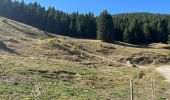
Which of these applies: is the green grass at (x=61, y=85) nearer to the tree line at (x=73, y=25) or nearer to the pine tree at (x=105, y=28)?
the pine tree at (x=105, y=28)

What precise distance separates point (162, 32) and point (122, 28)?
44.3ft

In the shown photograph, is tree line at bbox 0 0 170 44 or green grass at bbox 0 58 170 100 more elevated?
tree line at bbox 0 0 170 44

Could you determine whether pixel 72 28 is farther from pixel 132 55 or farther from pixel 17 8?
pixel 132 55

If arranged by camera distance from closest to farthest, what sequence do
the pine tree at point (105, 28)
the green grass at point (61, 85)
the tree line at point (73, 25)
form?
the green grass at point (61, 85) → the pine tree at point (105, 28) → the tree line at point (73, 25)

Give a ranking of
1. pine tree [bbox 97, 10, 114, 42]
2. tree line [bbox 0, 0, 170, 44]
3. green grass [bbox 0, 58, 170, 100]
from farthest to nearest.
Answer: tree line [bbox 0, 0, 170, 44]
pine tree [bbox 97, 10, 114, 42]
green grass [bbox 0, 58, 170, 100]

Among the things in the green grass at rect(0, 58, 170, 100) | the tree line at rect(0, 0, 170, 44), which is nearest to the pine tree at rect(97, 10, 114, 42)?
the tree line at rect(0, 0, 170, 44)

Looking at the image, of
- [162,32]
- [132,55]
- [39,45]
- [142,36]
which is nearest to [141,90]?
[39,45]

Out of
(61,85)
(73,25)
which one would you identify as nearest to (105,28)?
(73,25)

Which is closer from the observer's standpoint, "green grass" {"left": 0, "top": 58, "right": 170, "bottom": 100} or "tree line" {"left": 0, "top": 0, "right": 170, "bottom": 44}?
"green grass" {"left": 0, "top": 58, "right": 170, "bottom": 100}

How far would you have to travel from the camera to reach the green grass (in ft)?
61.9

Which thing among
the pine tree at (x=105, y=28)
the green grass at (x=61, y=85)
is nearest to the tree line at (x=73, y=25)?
the pine tree at (x=105, y=28)

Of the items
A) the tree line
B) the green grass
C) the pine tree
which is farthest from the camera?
the tree line

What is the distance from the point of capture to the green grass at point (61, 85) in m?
18.9

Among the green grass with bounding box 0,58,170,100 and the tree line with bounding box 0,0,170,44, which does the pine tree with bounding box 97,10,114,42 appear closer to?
the tree line with bounding box 0,0,170,44
